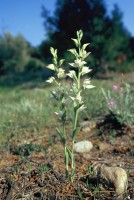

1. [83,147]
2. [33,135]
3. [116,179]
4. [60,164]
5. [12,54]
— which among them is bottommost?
[116,179]

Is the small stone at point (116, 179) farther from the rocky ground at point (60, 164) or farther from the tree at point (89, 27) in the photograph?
the tree at point (89, 27)

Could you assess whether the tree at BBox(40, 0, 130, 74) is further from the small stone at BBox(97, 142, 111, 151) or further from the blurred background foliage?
the small stone at BBox(97, 142, 111, 151)

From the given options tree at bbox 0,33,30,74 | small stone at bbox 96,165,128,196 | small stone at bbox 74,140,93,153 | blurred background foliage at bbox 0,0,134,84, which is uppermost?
tree at bbox 0,33,30,74

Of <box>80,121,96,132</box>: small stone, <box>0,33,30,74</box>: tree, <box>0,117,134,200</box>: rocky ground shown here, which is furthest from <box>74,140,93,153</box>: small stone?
<box>0,33,30,74</box>: tree

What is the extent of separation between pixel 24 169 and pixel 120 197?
114 cm

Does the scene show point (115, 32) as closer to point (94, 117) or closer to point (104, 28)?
point (104, 28)

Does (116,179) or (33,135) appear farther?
(33,135)

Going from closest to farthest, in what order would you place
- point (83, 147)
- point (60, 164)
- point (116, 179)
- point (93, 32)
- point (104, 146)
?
point (116, 179)
point (60, 164)
point (83, 147)
point (104, 146)
point (93, 32)

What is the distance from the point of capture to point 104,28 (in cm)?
2055

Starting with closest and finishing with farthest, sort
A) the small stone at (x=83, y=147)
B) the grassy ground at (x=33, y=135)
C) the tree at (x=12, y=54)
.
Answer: the grassy ground at (x=33, y=135), the small stone at (x=83, y=147), the tree at (x=12, y=54)

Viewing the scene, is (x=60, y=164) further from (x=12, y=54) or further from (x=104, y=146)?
(x=12, y=54)

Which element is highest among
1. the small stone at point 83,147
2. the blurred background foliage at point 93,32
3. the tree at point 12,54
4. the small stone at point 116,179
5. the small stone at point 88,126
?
the tree at point 12,54

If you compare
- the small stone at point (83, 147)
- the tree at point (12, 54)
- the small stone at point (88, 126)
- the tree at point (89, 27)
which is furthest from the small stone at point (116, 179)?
the tree at point (12, 54)

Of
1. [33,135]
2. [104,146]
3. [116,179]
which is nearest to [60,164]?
[104,146]
